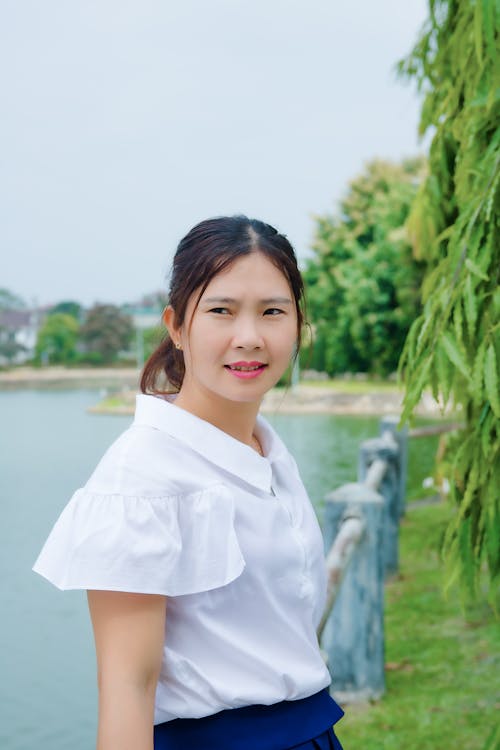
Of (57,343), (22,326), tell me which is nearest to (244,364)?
(57,343)

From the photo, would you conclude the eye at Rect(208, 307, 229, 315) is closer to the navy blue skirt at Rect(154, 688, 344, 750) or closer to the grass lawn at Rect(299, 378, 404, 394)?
the navy blue skirt at Rect(154, 688, 344, 750)

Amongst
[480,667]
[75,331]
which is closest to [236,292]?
[480,667]

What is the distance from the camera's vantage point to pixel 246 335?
1272 mm

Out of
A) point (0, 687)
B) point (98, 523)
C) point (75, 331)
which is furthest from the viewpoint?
point (75, 331)

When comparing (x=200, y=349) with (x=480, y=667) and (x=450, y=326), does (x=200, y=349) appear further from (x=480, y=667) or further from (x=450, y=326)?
(x=480, y=667)

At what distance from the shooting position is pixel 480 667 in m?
4.62

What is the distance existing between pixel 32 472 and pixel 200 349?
744 inches

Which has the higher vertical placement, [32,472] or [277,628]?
[277,628]

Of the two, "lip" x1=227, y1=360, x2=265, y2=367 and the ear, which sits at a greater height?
the ear

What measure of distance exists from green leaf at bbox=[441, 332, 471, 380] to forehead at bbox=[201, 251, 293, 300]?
0.84m

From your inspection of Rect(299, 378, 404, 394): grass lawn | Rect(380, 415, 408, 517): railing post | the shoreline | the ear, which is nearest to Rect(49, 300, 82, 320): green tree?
the shoreline

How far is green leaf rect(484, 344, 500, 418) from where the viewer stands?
2047mm

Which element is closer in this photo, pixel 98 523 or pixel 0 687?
pixel 98 523

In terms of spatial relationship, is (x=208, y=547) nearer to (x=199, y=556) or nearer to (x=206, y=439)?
(x=199, y=556)
